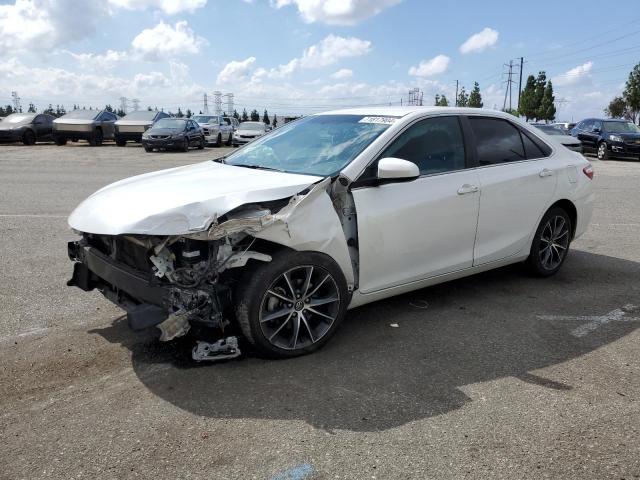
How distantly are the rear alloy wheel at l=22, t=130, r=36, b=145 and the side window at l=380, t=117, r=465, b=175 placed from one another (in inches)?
1030

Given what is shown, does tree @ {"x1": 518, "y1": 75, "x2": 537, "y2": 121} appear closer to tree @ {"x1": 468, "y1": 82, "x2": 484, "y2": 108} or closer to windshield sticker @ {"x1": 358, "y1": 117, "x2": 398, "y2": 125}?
tree @ {"x1": 468, "y1": 82, "x2": 484, "y2": 108}

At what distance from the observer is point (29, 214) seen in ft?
28.0

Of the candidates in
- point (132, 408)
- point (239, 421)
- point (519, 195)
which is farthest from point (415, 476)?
point (519, 195)

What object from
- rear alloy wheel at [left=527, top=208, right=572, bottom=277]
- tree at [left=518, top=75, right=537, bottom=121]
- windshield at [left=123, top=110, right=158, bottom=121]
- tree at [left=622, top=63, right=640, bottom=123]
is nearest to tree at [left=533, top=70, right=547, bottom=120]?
tree at [left=518, top=75, right=537, bottom=121]

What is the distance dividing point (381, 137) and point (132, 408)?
2496 millimetres

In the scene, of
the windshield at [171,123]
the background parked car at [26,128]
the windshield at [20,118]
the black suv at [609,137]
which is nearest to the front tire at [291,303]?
the windshield at [171,123]

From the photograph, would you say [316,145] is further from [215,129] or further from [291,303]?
[215,129]

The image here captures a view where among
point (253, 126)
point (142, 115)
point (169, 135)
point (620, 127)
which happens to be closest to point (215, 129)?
point (253, 126)

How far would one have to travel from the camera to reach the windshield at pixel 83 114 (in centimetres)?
2630

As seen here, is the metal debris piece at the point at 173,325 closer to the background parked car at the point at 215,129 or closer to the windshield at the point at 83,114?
the background parked car at the point at 215,129

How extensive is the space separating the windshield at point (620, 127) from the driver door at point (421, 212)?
22.2m

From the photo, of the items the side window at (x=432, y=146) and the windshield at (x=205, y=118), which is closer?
the side window at (x=432, y=146)

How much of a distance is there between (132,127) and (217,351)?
2481cm

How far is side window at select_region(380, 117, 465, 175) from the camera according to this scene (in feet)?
14.1
